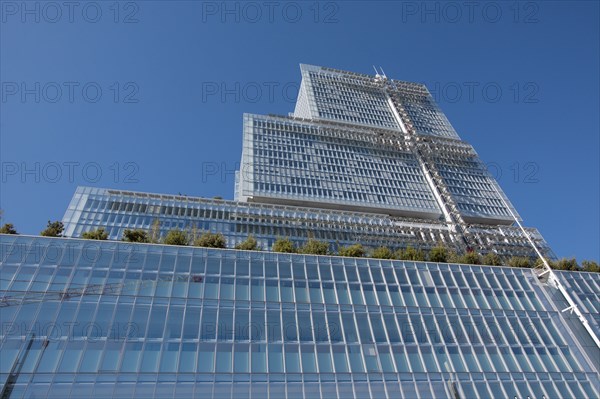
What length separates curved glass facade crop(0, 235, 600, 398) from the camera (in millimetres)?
24609

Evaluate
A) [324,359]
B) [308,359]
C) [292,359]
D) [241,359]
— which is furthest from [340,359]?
[241,359]

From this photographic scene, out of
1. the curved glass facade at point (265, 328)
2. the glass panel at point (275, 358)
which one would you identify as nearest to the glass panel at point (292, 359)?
the curved glass facade at point (265, 328)

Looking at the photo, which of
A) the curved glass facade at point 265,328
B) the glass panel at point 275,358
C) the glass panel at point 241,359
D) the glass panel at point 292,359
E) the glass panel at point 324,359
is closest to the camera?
the curved glass facade at point 265,328

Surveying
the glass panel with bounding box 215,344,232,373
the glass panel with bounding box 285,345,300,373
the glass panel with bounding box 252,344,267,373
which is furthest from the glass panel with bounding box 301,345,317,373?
the glass panel with bounding box 215,344,232,373

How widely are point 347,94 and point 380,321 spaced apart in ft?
300

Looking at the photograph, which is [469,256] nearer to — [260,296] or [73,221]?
[260,296]

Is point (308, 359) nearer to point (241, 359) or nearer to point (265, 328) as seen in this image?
point (265, 328)

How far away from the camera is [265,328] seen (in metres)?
28.7

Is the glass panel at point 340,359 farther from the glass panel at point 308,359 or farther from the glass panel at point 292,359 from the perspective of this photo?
the glass panel at point 292,359

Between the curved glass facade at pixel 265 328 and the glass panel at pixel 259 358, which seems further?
the glass panel at pixel 259 358

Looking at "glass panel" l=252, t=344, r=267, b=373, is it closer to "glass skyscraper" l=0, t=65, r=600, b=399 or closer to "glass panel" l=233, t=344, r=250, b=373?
"glass skyscraper" l=0, t=65, r=600, b=399

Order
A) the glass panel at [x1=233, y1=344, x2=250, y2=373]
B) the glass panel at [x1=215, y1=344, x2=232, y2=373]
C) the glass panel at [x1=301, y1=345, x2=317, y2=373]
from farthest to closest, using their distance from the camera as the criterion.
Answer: the glass panel at [x1=301, y1=345, x2=317, y2=373] < the glass panel at [x1=233, y1=344, x2=250, y2=373] < the glass panel at [x1=215, y1=344, x2=232, y2=373]

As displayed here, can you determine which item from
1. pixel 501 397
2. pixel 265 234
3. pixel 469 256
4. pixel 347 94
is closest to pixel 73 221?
pixel 265 234

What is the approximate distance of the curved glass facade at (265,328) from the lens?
2461 centimetres
